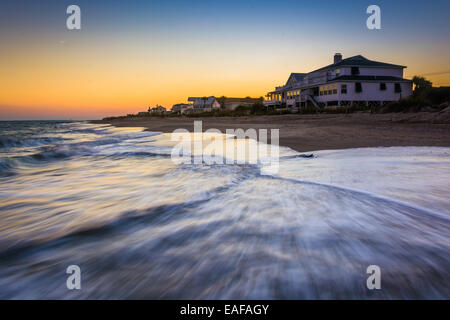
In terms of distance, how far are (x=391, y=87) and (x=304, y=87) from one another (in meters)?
10.5

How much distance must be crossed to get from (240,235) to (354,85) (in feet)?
→ 111

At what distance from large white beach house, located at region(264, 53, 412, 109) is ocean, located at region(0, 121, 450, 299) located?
2909 cm

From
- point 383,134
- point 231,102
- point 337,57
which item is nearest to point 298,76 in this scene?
point 337,57

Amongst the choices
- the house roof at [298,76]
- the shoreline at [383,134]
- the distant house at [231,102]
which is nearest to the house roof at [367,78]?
the house roof at [298,76]

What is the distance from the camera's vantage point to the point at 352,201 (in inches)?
119

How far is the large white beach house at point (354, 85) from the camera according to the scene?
30.8 m

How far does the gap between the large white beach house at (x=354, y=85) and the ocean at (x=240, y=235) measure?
29091mm

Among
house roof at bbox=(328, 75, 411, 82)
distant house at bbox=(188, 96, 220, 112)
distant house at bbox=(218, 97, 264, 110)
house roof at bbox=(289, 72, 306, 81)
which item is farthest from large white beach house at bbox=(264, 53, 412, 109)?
distant house at bbox=(188, 96, 220, 112)

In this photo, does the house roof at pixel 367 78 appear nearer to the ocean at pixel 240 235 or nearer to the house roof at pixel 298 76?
the house roof at pixel 298 76

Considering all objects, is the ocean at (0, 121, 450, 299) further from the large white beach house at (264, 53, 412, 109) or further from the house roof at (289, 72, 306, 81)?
the house roof at (289, 72, 306, 81)

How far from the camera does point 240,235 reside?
2354 mm

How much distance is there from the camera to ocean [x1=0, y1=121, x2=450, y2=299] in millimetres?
1620

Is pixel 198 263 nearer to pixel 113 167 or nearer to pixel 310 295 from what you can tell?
pixel 310 295

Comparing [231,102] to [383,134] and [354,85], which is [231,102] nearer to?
[354,85]
